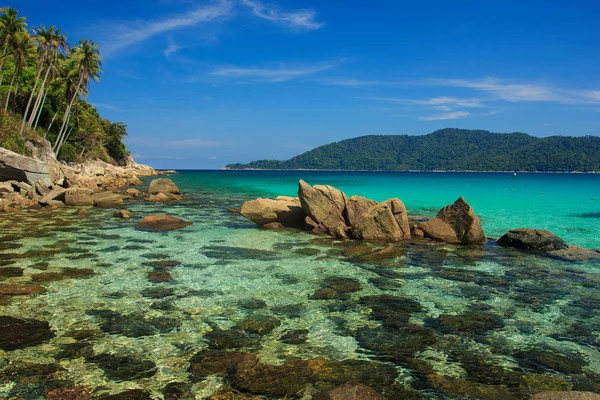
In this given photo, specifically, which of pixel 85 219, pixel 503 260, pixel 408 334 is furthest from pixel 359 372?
pixel 85 219

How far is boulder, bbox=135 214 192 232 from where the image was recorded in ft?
66.1

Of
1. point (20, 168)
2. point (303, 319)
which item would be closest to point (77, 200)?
point (20, 168)

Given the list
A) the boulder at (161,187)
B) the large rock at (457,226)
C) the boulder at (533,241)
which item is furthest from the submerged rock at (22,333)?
the boulder at (161,187)

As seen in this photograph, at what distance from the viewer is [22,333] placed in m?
7.39

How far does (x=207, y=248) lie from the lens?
16078 mm

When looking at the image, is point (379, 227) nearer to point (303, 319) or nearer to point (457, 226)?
point (457, 226)

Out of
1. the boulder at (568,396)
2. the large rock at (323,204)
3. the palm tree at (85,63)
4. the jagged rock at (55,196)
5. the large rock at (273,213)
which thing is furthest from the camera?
the palm tree at (85,63)

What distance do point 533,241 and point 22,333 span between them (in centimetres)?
1727

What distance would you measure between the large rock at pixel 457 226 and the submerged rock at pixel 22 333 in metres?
15.4

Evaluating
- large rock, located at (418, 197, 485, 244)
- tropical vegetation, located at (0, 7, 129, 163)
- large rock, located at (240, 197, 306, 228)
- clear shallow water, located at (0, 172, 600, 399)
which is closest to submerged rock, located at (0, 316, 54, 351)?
clear shallow water, located at (0, 172, 600, 399)

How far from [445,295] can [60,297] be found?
941cm

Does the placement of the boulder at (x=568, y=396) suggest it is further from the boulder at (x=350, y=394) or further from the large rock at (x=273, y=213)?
the large rock at (x=273, y=213)

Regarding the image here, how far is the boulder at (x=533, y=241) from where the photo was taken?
1642 cm

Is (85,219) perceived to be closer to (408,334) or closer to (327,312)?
(327,312)
